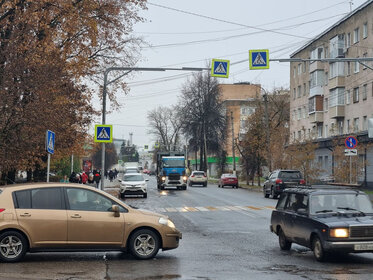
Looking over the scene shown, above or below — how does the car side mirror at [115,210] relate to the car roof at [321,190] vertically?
below

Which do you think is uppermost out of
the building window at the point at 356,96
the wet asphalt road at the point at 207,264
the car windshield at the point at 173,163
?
the building window at the point at 356,96

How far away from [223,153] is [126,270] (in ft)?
261

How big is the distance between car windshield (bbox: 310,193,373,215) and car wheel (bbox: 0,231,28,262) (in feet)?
19.0

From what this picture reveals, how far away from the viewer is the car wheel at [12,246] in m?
11.5

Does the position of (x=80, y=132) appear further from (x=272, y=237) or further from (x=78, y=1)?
(x=272, y=237)

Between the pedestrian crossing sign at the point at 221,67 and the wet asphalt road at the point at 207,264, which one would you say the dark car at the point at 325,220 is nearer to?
the wet asphalt road at the point at 207,264

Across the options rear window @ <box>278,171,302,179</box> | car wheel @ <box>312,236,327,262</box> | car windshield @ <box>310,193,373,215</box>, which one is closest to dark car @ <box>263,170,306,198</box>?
rear window @ <box>278,171,302,179</box>

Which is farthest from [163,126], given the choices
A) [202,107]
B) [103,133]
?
[103,133]

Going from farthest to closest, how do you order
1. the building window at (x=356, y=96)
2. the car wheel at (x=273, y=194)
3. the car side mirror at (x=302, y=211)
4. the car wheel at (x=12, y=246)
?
the building window at (x=356, y=96) < the car wheel at (x=273, y=194) < the car side mirror at (x=302, y=211) < the car wheel at (x=12, y=246)

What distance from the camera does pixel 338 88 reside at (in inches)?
2350

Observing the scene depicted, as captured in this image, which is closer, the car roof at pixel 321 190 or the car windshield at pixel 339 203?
the car windshield at pixel 339 203

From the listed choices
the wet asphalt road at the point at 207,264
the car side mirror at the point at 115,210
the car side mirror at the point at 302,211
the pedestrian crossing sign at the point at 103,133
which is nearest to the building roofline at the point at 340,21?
the pedestrian crossing sign at the point at 103,133

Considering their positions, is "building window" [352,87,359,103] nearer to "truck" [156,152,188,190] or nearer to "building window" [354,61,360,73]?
"building window" [354,61,360,73]

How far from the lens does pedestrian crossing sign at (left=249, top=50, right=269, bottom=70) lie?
24734mm
